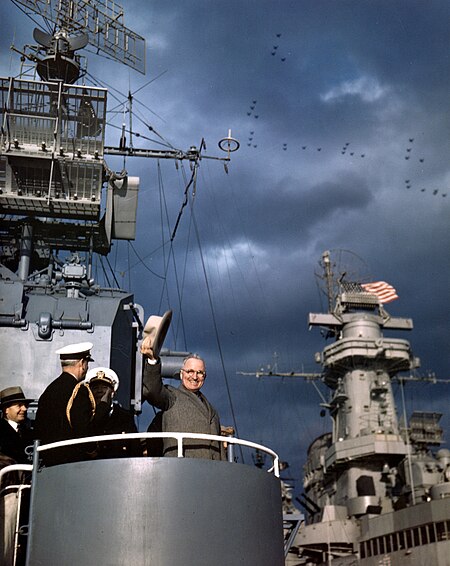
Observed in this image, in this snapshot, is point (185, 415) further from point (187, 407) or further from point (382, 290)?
point (382, 290)

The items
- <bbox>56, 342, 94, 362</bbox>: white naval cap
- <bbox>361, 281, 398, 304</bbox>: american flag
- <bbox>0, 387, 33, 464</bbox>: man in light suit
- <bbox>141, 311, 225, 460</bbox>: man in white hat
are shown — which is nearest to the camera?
<bbox>141, 311, 225, 460</bbox>: man in white hat

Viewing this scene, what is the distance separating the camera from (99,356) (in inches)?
468

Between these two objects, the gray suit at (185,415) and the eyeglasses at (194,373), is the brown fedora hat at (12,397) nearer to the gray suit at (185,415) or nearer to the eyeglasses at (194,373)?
the gray suit at (185,415)

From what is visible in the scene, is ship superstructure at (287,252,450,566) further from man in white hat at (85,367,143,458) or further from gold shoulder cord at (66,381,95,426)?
gold shoulder cord at (66,381,95,426)

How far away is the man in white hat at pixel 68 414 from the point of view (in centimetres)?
471

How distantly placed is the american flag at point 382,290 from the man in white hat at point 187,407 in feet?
125

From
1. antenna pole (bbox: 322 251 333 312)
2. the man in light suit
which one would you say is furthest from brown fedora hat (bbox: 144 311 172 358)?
antenna pole (bbox: 322 251 333 312)

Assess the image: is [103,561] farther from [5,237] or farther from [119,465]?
[5,237]

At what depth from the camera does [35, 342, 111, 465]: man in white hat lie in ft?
15.4

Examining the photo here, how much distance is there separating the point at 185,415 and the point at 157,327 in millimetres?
986

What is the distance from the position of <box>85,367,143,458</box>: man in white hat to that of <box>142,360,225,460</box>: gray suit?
263mm

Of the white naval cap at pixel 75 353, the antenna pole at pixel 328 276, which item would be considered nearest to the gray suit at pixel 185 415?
the white naval cap at pixel 75 353

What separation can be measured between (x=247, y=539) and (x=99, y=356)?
25.2 ft

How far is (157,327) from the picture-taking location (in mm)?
4371
